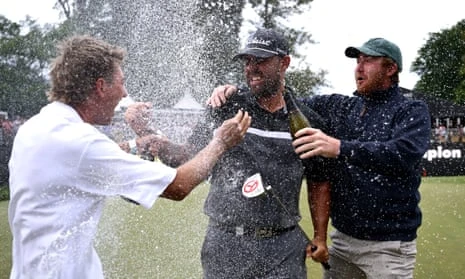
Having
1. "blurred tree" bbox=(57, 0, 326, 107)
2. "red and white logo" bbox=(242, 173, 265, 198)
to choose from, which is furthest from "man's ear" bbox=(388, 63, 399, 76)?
"blurred tree" bbox=(57, 0, 326, 107)

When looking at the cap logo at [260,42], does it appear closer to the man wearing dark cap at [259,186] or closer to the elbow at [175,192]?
the man wearing dark cap at [259,186]

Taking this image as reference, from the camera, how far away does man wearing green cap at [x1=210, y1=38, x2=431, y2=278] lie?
10.7ft

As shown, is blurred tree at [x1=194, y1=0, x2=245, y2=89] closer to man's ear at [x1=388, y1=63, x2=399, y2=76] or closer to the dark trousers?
man's ear at [x1=388, y1=63, x2=399, y2=76]

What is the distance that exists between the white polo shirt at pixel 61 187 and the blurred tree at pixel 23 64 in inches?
888

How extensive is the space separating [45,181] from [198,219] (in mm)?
7569

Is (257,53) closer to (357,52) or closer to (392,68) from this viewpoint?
(357,52)

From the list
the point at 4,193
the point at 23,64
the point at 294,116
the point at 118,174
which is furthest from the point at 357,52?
the point at 23,64

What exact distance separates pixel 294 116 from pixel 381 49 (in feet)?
2.05

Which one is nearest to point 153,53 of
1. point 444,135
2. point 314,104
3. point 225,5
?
point 225,5

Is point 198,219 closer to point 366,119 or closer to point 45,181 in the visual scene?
point 366,119

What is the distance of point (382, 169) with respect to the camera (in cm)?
315

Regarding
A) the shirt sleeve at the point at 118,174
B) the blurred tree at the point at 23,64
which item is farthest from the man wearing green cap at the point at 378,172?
the blurred tree at the point at 23,64

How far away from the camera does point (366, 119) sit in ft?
11.4

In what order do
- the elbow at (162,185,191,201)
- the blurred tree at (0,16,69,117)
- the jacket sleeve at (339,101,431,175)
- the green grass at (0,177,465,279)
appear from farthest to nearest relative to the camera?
the blurred tree at (0,16,69,117), the green grass at (0,177,465,279), the jacket sleeve at (339,101,431,175), the elbow at (162,185,191,201)
